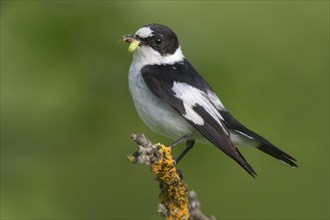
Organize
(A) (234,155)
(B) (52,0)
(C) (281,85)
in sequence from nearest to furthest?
(A) (234,155) → (B) (52,0) → (C) (281,85)

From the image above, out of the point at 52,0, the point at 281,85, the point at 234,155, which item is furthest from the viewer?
the point at 281,85

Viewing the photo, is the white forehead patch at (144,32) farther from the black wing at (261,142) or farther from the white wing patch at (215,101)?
the black wing at (261,142)

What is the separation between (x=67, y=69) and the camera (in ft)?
11.0

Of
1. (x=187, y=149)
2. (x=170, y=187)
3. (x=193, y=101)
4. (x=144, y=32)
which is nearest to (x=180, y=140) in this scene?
(x=187, y=149)

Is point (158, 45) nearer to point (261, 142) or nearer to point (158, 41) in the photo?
point (158, 41)

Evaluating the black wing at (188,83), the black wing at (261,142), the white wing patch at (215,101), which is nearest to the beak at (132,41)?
the black wing at (188,83)

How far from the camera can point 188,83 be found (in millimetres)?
3725

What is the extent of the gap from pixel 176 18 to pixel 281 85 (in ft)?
2.32

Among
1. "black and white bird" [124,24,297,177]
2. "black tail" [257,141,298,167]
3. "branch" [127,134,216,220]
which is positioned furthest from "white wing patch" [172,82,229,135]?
"branch" [127,134,216,220]

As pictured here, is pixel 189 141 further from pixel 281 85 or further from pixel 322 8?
pixel 322 8

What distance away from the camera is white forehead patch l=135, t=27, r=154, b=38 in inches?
147

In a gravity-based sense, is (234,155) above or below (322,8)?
below

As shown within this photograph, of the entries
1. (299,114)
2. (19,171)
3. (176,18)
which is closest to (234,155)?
(299,114)

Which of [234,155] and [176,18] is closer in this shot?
[234,155]
